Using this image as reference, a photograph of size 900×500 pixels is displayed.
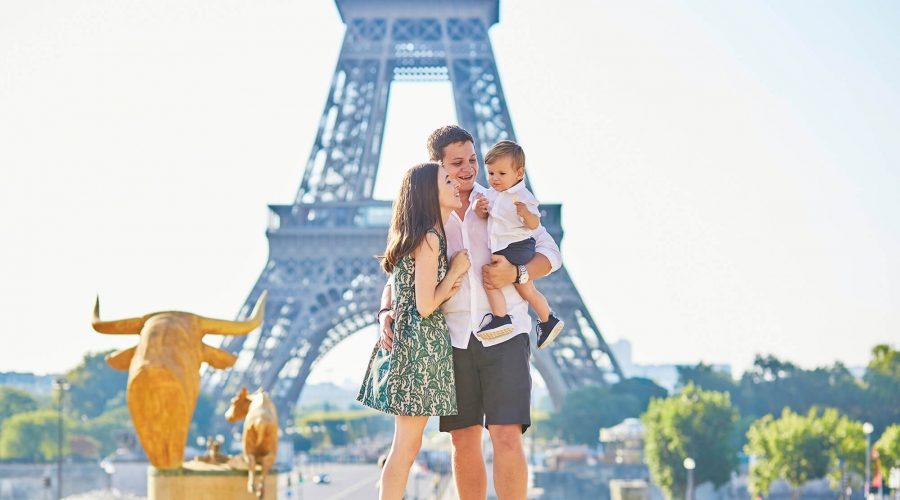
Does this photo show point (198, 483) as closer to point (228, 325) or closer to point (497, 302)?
point (228, 325)

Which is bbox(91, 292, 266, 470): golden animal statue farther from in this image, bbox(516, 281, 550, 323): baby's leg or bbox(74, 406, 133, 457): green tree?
bbox(74, 406, 133, 457): green tree

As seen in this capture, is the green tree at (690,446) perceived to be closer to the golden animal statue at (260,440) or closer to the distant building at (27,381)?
the golden animal statue at (260,440)

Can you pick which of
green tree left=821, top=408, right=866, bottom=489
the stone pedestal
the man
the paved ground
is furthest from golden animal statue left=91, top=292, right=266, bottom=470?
green tree left=821, top=408, right=866, bottom=489

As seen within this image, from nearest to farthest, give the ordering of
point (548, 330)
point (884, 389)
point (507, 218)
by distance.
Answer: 1. point (507, 218)
2. point (548, 330)
3. point (884, 389)

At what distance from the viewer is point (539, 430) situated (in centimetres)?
10625

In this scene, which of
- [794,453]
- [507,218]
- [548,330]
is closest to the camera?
[507,218]

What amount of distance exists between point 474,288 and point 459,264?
0.51 ft

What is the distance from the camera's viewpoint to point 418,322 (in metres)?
6.12

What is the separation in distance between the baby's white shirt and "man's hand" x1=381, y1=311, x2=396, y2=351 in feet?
2.05

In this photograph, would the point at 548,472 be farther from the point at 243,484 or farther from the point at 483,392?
the point at 483,392

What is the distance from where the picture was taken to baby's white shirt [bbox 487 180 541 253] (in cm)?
625

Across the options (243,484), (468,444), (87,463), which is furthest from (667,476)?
(468,444)

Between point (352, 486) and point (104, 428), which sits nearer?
point (352, 486)

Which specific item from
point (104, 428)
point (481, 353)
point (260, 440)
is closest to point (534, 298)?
point (481, 353)
